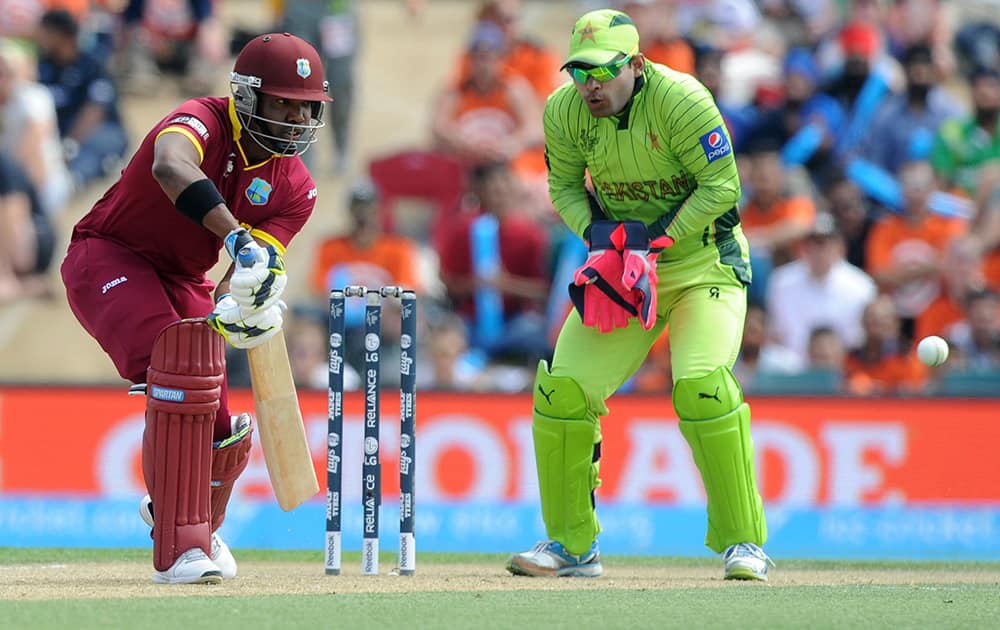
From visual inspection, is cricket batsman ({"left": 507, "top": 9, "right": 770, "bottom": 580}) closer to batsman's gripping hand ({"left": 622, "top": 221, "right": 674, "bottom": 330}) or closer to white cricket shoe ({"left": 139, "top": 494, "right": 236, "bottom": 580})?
batsman's gripping hand ({"left": 622, "top": 221, "right": 674, "bottom": 330})

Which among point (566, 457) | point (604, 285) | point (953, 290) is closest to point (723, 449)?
point (566, 457)

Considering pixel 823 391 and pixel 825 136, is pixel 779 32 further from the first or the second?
pixel 823 391

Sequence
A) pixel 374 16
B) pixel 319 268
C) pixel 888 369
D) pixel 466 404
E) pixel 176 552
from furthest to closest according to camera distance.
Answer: pixel 374 16 < pixel 319 268 < pixel 888 369 < pixel 466 404 < pixel 176 552

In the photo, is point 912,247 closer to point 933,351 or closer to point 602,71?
point 933,351

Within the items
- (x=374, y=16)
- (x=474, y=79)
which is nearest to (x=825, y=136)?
(x=474, y=79)

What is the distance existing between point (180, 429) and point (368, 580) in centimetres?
96

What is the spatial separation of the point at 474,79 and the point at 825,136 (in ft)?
8.68

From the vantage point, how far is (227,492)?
6.19m

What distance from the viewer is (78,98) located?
497 inches

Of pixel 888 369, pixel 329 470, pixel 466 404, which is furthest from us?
pixel 888 369

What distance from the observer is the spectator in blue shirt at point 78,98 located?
1257cm

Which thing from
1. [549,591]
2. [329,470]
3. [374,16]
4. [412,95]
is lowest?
[549,591]

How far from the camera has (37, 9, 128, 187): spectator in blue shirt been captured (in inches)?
495

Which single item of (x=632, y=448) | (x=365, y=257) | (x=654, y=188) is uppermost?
(x=365, y=257)
